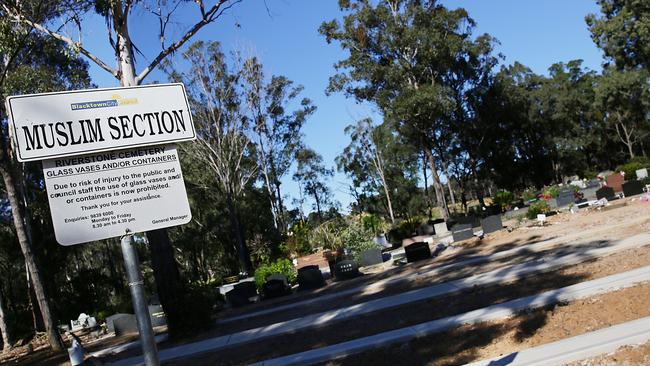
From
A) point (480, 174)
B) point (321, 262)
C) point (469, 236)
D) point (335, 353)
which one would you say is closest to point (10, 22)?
point (335, 353)

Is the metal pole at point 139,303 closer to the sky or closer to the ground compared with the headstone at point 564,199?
closer to the sky

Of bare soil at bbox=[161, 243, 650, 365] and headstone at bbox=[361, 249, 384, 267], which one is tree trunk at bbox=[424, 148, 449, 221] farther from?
bare soil at bbox=[161, 243, 650, 365]

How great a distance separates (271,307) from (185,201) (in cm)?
1212

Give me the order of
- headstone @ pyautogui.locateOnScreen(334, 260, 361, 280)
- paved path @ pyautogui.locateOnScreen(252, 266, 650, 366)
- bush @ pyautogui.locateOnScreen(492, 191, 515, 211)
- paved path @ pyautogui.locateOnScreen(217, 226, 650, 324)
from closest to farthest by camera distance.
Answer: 1. paved path @ pyautogui.locateOnScreen(252, 266, 650, 366)
2. paved path @ pyautogui.locateOnScreen(217, 226, 650, 324)
3. headstone @ pyautogui.locateOnScreen(334, 260, 361, 280)
4. bush @ pyautogui.locateOnScreen(492, 191, 515, 211)

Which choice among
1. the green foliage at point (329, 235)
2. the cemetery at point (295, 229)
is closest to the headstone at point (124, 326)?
the cemetery at point (295, 229)

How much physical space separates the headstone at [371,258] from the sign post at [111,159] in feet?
57.8

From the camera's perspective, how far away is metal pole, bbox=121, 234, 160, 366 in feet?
7.20

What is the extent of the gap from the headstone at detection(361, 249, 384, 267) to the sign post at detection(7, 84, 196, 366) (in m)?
17.6

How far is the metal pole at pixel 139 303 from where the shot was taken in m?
2.20

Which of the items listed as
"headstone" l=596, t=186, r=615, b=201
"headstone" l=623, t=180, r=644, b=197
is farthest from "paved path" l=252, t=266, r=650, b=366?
"headstone" l=623, t=180, r=644, b=197

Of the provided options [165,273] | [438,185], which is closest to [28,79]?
[165,273]

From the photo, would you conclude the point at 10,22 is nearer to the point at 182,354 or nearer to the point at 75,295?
the point at 182,354

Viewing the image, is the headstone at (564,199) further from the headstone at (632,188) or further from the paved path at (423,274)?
the paved path at (423,274)

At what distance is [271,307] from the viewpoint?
13938 millimetres
